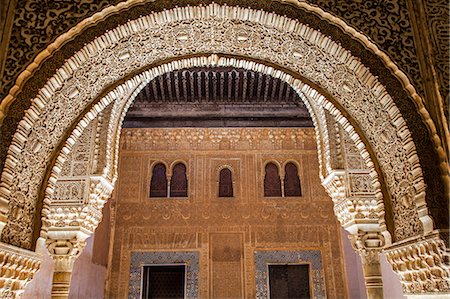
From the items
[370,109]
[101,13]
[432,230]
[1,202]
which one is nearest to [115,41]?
[101,13]

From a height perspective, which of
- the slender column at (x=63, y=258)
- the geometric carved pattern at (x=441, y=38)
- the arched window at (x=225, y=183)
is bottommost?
the slender column at (x=63, y=258)

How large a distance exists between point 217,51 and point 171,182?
6216 mm

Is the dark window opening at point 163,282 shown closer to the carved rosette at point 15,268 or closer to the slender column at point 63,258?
the slender column at point 63,258

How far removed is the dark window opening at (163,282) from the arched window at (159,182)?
65.1 inches

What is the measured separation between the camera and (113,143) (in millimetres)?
5344

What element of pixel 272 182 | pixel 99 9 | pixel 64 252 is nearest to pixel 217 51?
pixel 99 9

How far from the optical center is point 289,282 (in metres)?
8.81

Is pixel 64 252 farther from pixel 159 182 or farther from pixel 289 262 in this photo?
pixel 289 262

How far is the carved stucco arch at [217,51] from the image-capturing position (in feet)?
9.02

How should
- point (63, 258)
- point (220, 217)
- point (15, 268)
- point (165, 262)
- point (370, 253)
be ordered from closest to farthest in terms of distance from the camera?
point (15, 268)
point (370, 253)
point (63, 258)
point (165, 262)
point (220, 217)

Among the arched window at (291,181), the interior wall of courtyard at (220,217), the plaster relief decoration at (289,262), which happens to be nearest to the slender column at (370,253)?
the interior wall of courtyard at (220,217)

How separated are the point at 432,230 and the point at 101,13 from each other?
2.65 m

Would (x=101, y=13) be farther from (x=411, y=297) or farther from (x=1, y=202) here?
(x=411, y=297)

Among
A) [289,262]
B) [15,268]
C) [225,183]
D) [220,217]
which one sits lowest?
[15,268]
